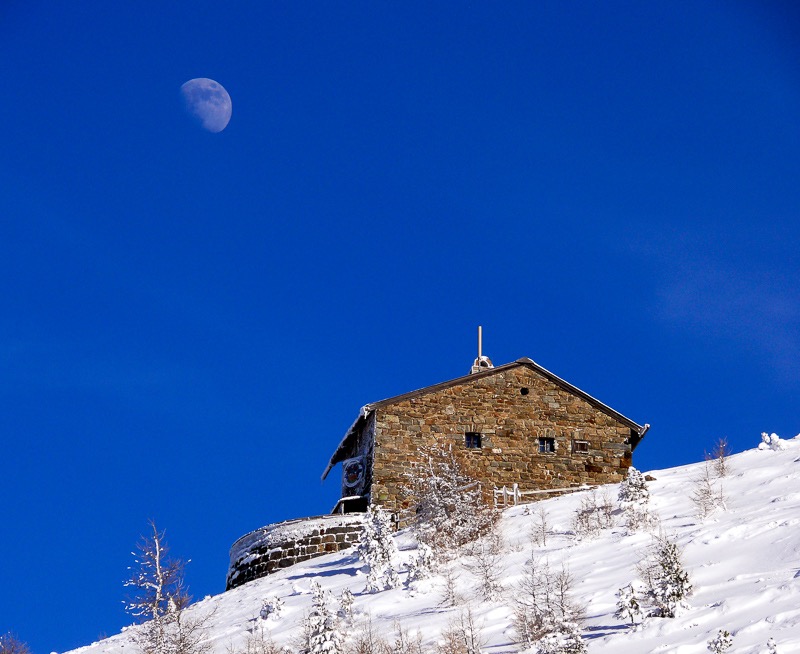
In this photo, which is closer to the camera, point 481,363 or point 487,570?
point 487,570

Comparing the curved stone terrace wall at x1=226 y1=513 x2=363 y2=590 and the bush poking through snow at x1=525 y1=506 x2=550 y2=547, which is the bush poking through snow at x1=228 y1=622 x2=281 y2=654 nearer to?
the bush poking through snow at x1=525 y1=506 x2=550 y2=547

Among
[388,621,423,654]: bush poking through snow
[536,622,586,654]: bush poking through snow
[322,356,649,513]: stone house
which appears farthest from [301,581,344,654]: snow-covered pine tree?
[322,356,649,513]: stone house

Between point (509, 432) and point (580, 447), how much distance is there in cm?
231

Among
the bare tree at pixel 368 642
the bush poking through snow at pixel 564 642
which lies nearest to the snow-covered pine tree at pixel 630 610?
the bush poking through snow at pixel 564 642

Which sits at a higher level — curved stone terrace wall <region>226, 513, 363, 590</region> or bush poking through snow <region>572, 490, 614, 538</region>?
curved stone terrace wall <region>226, 513, 363, 590</region>

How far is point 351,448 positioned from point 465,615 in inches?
727

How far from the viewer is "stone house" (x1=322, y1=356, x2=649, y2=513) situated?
93.9 ft

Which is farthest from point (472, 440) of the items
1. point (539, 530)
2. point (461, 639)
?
point (461, 639)

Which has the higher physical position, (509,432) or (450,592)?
(509,432)

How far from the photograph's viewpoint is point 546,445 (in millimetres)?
29531

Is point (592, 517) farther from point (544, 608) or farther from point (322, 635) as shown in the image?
point (322, 635)

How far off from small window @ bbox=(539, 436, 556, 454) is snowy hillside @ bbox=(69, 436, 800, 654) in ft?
19.0

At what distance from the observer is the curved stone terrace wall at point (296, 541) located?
83.9 feet

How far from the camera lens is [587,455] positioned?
96.9 ft
